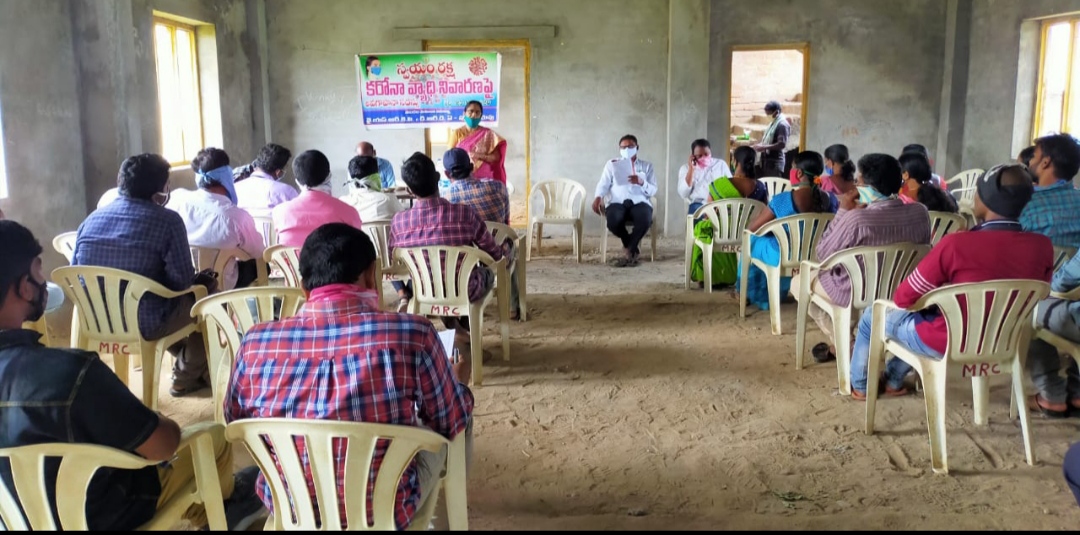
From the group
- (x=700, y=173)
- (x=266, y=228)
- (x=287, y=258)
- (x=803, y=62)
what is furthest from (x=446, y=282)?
(x=803, y=62)

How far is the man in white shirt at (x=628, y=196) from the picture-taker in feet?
23.2

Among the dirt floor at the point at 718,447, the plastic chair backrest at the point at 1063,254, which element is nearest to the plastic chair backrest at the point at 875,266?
the dirt floor at the point at 718,447

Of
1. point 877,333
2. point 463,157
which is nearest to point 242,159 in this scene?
point 463,157

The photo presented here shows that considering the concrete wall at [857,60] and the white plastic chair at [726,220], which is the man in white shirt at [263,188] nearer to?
the white plastic chair at [726,220]

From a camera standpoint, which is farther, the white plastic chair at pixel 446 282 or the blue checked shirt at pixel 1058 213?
the white plastic chair at pixel 446 282

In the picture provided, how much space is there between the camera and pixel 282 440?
1.79 m

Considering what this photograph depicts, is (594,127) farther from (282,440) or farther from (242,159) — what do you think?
(282,440)

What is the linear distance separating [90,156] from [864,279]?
5.01 metres

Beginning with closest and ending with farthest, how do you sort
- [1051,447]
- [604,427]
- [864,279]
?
[1051,447] < [604,427] < [864,279]

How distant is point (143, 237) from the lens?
3373mm

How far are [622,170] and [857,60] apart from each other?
3.12 m

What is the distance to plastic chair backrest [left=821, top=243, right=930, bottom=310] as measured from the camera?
12.1 feet

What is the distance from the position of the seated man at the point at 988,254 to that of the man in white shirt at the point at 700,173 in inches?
149

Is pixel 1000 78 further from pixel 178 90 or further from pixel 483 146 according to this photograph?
pixel 178 90
